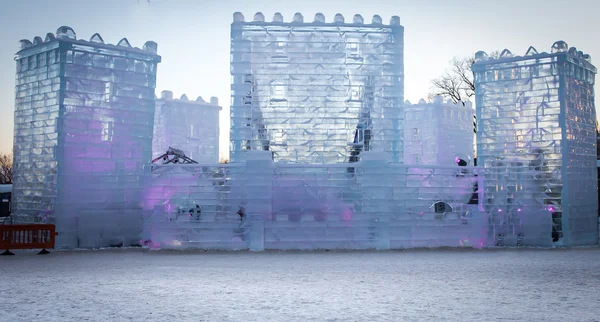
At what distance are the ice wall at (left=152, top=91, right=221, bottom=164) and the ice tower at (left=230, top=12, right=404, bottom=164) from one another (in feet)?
29.8

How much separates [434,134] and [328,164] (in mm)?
11192

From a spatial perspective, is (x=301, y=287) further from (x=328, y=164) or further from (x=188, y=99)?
(x=188, y=99)

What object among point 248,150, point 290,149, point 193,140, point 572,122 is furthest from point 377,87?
point 193,140

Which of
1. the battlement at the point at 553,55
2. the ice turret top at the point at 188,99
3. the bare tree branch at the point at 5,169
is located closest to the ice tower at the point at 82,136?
the ice turret top at the point at 188,99

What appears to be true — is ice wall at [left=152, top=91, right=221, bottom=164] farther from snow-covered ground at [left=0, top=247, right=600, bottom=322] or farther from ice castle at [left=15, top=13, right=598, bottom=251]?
snow-covered ground at [left=0, top=247, right=600, bottom=322]

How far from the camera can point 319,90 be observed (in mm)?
17859

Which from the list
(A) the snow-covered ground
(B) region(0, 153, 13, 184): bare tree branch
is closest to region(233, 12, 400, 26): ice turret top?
(A) the snow-covered ground

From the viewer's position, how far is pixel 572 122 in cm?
1705

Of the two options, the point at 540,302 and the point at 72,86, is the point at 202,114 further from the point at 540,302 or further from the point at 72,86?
the point at 540,302

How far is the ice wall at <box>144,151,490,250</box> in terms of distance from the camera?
616 inches

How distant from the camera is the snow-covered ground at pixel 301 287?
739 cm

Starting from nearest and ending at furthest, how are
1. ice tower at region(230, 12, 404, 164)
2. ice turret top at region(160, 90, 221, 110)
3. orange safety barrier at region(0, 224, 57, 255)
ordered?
orange safety barrier at region(0, 224, 57, 255) → ice tower at region(230, 12, 404, 164) → ice turret top at region(160, 90, 221, 110)

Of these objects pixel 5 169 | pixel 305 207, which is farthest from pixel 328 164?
pixel 5 169

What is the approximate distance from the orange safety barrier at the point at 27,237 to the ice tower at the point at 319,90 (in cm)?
641
